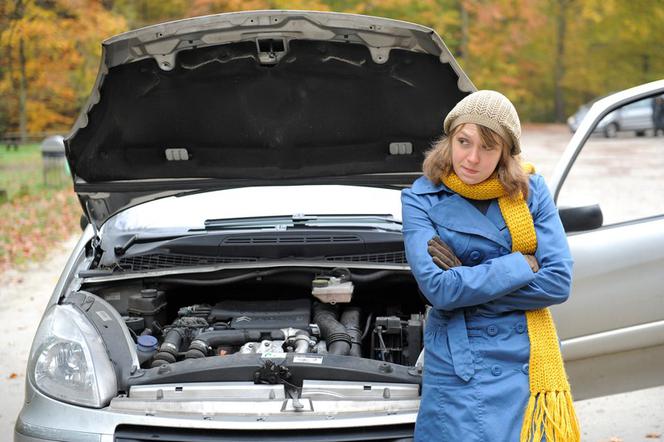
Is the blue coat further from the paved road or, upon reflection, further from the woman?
the paved road

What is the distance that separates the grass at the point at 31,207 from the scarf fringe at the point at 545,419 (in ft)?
27.4

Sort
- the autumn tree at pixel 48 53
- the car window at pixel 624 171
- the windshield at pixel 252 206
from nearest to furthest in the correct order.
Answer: the windshield at pixel 252 206 → the car window at pixel 624 171 → the autumn tree at pixel 48 53

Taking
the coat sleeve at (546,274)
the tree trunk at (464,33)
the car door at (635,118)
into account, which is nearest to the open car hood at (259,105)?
the coat sleeve at (546,274)

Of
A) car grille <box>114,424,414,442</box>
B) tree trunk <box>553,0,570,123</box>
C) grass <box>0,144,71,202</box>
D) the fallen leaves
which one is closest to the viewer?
car grille <box>114,424,414,442</box>

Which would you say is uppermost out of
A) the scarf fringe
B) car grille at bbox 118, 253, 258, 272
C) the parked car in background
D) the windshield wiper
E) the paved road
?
the parked car in background

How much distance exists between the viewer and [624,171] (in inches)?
617

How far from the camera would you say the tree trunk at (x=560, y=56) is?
37906mm

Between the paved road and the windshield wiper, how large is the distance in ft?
5.58

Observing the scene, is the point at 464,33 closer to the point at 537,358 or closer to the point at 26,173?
the point at 26,173

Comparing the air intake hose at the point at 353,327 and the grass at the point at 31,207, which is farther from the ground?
the grass at the point at 31,207

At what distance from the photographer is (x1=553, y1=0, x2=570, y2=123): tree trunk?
3791 centimetres

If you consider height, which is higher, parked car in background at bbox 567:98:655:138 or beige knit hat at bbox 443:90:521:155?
parked car in background at bbox 567:98:655:138

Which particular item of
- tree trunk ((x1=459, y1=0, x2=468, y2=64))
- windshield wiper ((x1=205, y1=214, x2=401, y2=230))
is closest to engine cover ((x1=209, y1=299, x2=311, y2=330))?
windshield wiper ((x1=205, y1=214, x2=401, y2=230))

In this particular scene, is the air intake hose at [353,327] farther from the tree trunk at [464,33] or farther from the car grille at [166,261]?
the tree trunk at [464,33]
